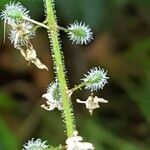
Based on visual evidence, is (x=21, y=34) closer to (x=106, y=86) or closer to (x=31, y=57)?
(x=31, y=57)

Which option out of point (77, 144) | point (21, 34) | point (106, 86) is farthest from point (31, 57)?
point (106, 86)

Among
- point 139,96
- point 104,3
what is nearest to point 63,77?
point 104,3

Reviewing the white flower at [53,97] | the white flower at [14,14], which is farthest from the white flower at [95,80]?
the white flower at [14,14]

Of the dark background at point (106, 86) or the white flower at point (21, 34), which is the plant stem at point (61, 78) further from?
the dark background at point (106, 86)

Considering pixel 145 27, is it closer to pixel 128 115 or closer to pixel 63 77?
pixel 128 115

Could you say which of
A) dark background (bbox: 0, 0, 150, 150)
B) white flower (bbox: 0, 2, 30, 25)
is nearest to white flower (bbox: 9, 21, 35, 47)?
white flower (bbox: 0, 2, 30, 25)

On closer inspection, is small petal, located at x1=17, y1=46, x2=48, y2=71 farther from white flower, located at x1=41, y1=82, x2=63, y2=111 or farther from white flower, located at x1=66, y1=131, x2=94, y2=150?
white flower, located at x1=66, y1=131, x2=94, y2=150

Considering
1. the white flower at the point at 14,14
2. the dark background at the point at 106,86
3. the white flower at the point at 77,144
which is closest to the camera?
the white flower at the point at 77,144
